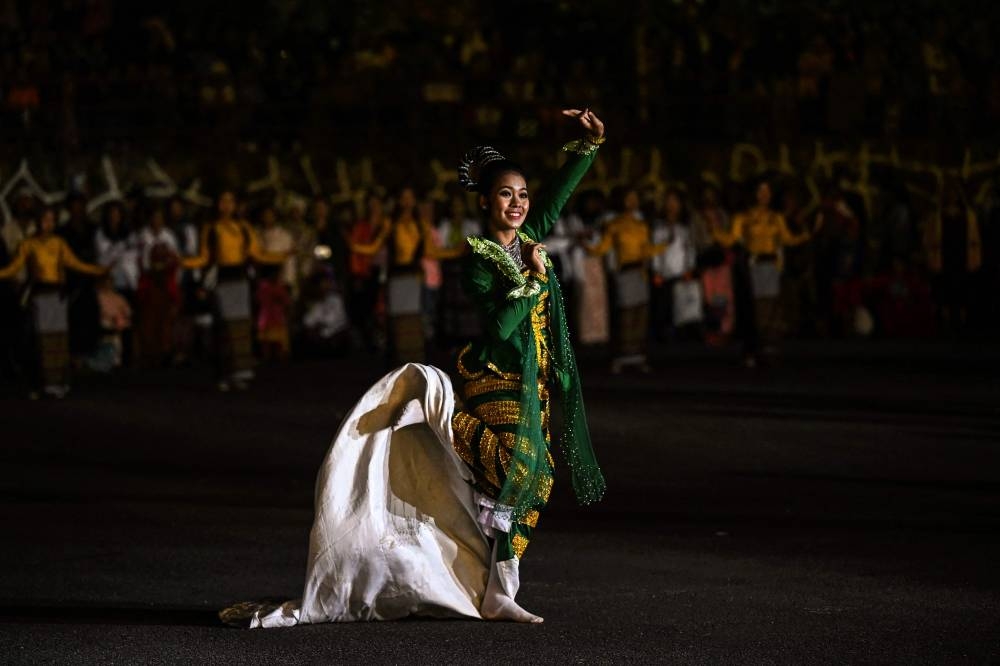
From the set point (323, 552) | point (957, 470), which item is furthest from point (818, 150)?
point (323, 552)

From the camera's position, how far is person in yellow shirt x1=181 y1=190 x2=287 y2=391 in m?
15.3

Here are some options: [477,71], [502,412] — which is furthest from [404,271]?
[502,412]

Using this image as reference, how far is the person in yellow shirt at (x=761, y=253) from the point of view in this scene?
16344mm

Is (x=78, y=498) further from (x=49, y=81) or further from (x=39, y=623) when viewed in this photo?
(x=49, y=81)

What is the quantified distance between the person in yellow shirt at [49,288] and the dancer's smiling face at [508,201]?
345 inches

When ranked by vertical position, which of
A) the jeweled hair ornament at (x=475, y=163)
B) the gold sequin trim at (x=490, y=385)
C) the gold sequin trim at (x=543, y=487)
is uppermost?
the jeweled hair ornament at (x=475, y=163)

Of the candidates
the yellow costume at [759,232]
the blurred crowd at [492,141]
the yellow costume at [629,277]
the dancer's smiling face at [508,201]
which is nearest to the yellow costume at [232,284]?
the blurred crowd at [492,141]

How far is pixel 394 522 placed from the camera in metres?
6.38

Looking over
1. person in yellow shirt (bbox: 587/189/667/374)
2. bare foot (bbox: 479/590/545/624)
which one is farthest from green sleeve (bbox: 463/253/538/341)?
person in yellow shirt (bbox: 587/189/667/374)

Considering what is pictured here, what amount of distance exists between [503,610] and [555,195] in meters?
1.45

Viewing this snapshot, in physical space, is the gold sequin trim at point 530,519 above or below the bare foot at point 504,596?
above

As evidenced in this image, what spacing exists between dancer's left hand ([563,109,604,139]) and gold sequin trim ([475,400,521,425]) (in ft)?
3.21

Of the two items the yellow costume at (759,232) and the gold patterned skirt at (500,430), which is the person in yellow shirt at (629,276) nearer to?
the yellow costume at (759,232)

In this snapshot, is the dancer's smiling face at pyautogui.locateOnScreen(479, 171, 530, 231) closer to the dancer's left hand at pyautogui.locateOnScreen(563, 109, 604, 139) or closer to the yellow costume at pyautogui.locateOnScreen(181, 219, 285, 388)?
the dancer's left hand at pyautogui.locateOnScreen(563, 109, 604, 139)
